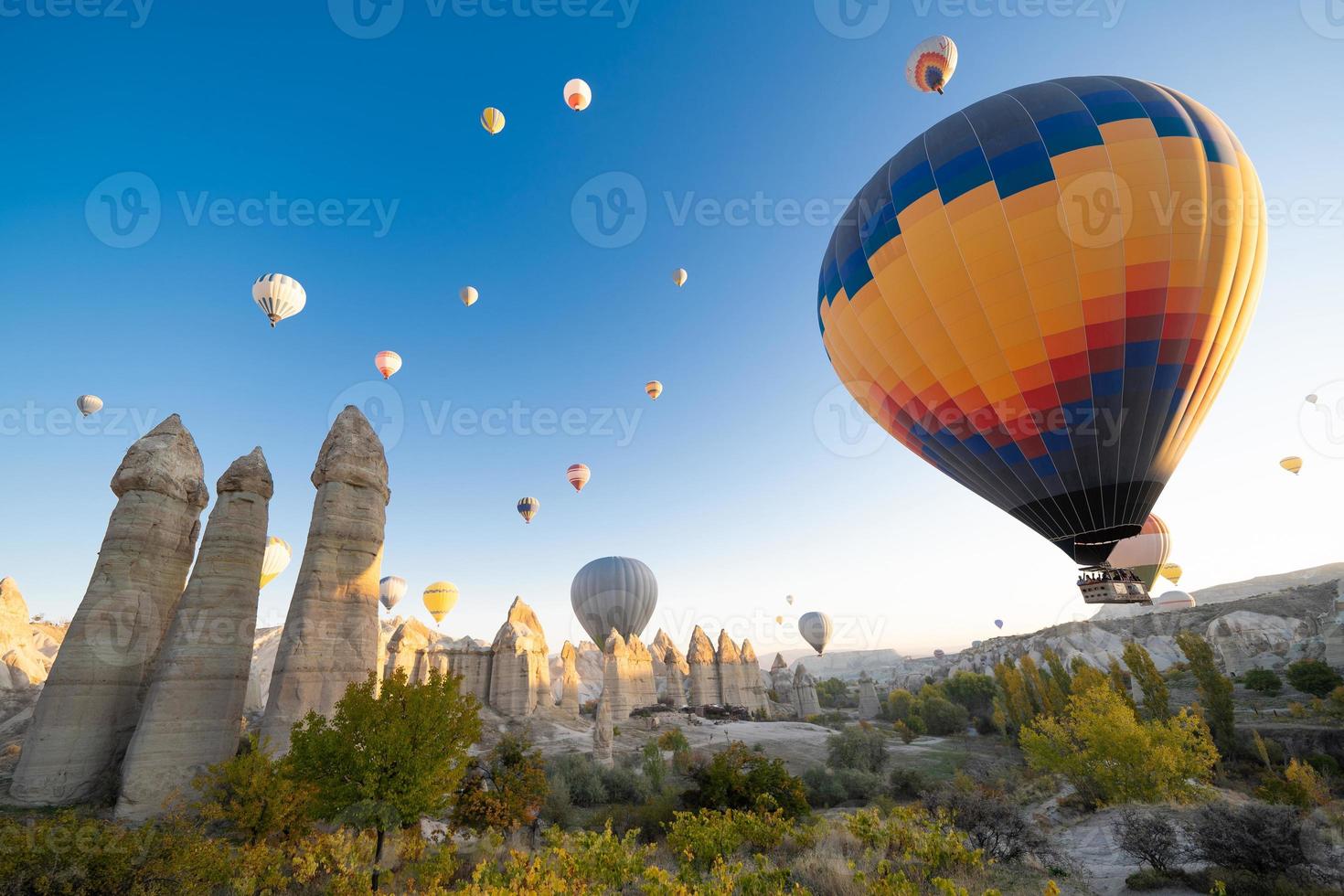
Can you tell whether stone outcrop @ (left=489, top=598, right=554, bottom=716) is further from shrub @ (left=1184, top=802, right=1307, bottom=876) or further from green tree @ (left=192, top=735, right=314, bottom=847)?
shrub @ (left=1184, top=802, right=1307, bottom=876)

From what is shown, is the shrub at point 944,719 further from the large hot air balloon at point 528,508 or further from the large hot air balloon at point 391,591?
the large hot air balloon at point 391,591

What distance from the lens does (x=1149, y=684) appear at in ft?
118

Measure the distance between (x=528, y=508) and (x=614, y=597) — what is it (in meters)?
13.9

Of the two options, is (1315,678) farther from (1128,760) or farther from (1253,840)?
(1253,840)

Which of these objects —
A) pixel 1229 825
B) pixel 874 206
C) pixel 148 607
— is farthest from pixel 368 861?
pixel 874 206

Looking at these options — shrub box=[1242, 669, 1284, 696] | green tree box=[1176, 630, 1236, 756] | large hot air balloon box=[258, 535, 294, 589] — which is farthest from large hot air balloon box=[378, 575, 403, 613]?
shrub box=[1242, 669, 1284, 696]

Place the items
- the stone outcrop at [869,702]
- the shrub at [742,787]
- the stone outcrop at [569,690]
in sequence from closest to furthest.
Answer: the shrub at [742,787], the stone outcrop at [569,690], the stone outcrop at [869,702]

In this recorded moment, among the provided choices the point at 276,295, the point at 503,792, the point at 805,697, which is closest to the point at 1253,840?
the point at 503,792

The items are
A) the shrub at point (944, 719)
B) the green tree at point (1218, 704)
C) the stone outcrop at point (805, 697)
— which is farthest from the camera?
the stone outcrop at point (805, 697)

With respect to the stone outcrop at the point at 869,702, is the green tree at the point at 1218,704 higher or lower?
higher

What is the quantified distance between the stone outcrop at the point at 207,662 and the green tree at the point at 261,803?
3030 millimetres

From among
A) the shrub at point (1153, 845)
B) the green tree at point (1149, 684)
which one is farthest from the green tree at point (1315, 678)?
the shrub at point (1153, 845)

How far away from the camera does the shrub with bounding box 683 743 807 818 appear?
59.5ft

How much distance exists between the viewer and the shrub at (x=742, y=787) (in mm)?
18141
